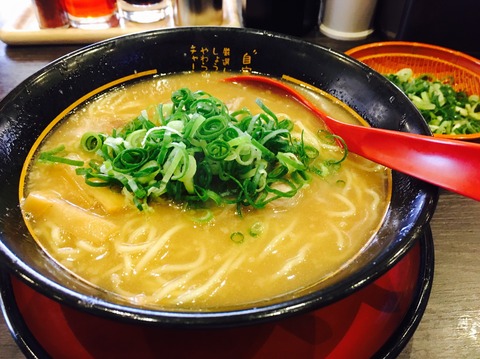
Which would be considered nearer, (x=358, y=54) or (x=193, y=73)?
(x=193, y=73)

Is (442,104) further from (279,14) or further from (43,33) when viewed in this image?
(43,33)

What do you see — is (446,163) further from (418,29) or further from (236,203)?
(418,29)

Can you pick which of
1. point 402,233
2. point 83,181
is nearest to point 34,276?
point 83,181

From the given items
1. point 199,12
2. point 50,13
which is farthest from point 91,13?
point 199,12

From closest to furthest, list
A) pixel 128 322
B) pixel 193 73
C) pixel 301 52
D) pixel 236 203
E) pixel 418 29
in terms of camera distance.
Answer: pixel 128 322, pixel 236 203, pixel 301 52, pixel 193 73, pixel 418 29

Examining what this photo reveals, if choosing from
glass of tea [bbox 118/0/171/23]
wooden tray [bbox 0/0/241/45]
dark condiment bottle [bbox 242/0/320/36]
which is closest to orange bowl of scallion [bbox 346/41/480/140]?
dark condiment bottle [bbox 242/0/320/36]

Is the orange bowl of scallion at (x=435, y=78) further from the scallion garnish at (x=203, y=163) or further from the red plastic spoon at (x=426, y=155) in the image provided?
the scallion garnish at (x=203, y=163)
